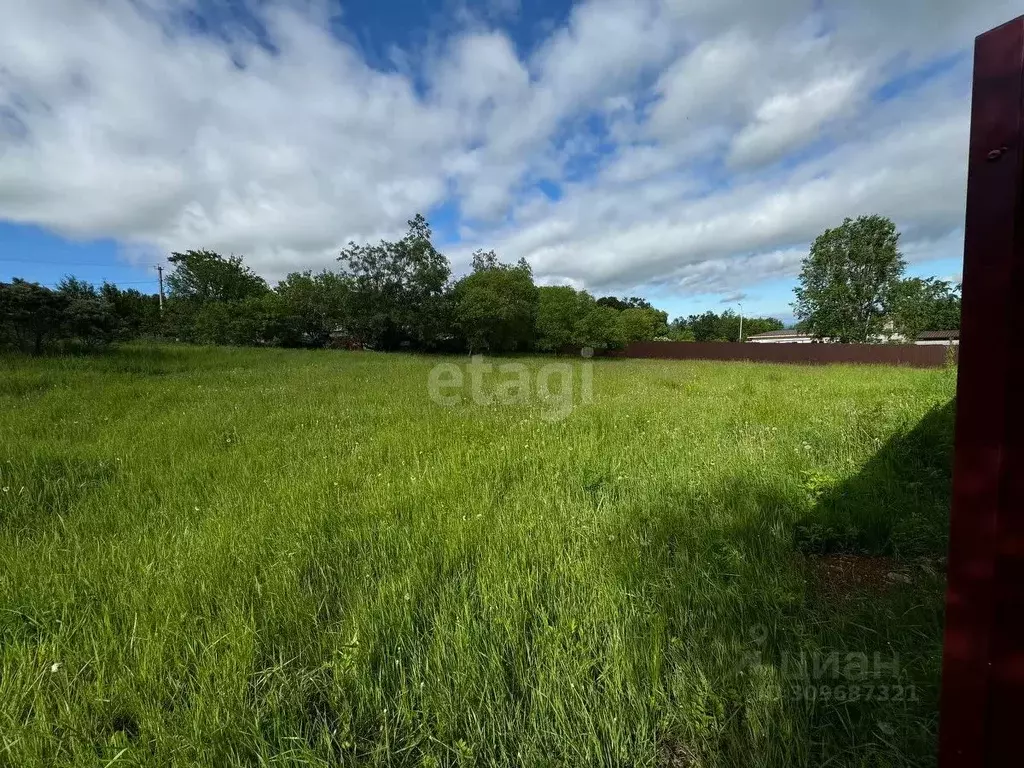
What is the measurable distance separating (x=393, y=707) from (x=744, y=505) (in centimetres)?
243

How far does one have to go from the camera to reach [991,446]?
816 mm

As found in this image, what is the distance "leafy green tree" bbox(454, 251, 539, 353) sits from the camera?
1012 inches

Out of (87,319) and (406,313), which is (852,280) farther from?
(87,319)

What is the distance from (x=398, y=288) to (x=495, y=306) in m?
5.89

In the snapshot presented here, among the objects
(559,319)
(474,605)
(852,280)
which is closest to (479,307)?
(559,319)

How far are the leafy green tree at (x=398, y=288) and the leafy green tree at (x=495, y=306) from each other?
6.43ft

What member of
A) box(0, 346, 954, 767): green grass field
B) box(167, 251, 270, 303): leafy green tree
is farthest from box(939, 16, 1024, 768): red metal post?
box(167, 251, 270, 303): leafy green tree

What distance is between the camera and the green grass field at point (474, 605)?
134cm

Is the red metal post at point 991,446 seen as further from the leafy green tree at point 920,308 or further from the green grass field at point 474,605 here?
the leafy green tree at point 920,308

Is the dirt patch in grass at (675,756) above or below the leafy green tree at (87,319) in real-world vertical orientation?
below

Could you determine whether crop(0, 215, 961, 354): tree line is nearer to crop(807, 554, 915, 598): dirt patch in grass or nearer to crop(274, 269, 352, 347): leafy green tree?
crop(274, 269, 352, 347): leafy green tree

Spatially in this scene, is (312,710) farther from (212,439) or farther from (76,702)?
(212,439)

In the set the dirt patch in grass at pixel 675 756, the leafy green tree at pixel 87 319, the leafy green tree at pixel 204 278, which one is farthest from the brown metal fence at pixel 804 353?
the leafy green tree at pixel 204 278

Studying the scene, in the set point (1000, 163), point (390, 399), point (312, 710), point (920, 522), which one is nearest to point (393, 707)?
point (312, 710)
